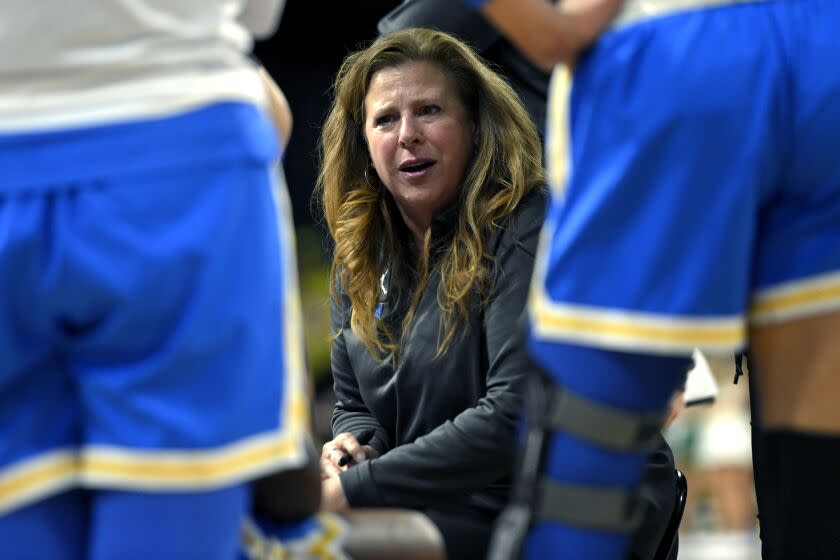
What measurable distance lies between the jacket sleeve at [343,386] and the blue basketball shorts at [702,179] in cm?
109

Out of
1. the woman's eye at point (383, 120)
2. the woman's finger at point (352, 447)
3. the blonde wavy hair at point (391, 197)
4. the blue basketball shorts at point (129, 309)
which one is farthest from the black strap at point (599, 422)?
the woman's eye at point (383, 120)

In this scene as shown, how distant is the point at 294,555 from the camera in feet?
5.35

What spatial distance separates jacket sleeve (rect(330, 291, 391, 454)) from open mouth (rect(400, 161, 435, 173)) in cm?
30

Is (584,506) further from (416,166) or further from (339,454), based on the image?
(416,166)

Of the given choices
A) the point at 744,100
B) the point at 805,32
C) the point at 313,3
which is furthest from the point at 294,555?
the point at 313,3

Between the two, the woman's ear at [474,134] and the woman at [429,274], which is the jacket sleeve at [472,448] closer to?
the woman at [429,274]

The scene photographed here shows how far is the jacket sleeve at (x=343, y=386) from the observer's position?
101 inches

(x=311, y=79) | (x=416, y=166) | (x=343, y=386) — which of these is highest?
(x=416, y=166)

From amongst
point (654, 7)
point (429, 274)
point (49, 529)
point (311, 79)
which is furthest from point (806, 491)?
point (311, 79)

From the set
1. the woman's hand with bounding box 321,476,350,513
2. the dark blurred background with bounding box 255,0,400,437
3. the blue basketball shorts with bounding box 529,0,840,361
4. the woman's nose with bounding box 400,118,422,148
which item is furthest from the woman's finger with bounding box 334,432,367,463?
the dark blurred background with bounding box 255,0,400,437

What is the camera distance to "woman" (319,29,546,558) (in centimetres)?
228

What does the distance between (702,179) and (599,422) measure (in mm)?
317

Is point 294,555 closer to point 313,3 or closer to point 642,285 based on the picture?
point 642,285

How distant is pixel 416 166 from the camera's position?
2.53 metres
